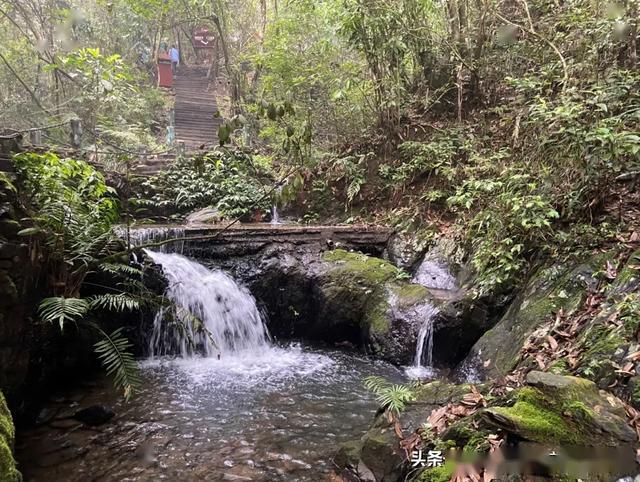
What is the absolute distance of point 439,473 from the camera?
288 cm

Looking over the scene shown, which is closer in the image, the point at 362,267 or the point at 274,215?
the point at 362,267

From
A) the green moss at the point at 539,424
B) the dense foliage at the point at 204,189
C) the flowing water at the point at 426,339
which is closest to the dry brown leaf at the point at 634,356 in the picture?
the green moss at the point at 539,424

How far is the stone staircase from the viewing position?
55.7ft

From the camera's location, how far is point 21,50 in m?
16.2

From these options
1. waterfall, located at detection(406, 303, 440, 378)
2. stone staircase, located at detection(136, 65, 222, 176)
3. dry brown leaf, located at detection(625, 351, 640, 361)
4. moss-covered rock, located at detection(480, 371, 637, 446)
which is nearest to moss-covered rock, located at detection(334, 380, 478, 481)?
moss-covered rock, located at detection(480, 371, 637, 446)

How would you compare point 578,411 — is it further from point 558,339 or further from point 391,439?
point 558,339

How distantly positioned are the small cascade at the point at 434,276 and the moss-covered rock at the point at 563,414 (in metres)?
4.72

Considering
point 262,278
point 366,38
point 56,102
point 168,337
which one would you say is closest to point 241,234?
point 262,278

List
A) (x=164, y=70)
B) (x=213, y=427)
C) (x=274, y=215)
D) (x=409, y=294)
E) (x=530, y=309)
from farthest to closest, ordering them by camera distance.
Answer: (x=164, y=70) < (x=274, y=215) < (x=409, y=294) < (x=530, y=309) < (x=213, y=427)

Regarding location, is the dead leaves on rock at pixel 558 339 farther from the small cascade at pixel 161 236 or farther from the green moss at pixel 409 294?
the small cascade at pixel 161 236

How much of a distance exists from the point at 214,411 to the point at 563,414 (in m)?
3.62

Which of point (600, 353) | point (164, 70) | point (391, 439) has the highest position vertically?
point (164, 70)

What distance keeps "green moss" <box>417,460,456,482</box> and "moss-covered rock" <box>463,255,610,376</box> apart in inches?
74.2

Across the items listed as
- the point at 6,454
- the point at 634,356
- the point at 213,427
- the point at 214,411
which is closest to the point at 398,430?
the point at 634,356
